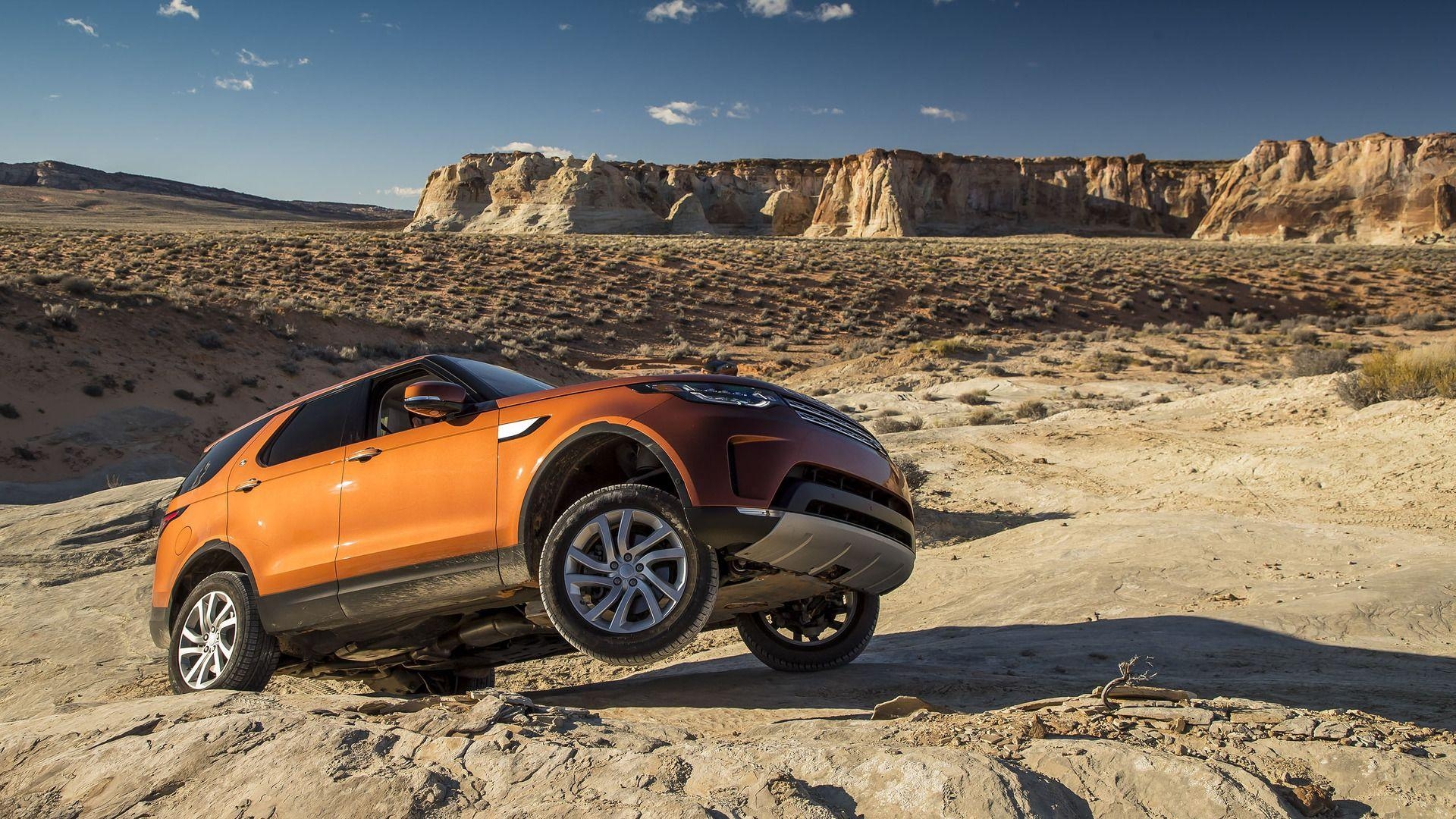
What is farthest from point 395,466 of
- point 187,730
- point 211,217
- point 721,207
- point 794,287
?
point 211,217

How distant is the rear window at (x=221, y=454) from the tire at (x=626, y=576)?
2.74 metres

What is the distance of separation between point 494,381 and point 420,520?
2.87 feet

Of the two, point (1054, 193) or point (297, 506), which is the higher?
point (1054, 193)

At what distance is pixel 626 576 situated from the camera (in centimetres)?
394

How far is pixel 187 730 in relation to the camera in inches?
131

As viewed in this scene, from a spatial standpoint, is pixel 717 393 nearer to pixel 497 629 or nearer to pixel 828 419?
pixel 828 419

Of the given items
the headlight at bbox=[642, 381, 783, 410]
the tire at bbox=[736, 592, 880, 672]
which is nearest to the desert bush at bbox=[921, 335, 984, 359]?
the tire at bbox=[736, 592, 880, 672]

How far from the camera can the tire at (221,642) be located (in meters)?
4.95

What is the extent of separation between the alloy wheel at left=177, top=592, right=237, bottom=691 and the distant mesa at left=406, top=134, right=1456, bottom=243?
76.8 meters

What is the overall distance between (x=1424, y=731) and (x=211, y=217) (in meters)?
134

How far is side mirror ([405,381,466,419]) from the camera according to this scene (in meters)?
4.30

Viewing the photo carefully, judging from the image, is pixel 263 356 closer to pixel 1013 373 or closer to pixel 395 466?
pixel 1013 373

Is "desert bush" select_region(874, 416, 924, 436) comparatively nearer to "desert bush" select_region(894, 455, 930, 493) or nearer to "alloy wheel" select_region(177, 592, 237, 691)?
"desert bush" select_region(894, 455, 930, 493)

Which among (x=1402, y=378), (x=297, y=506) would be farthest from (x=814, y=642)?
(x=1402, y=378)
